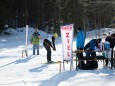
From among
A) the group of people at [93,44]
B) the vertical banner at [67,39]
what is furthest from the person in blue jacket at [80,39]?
the vertical banner at [67,39]

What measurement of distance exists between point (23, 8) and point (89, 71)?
1697 inches

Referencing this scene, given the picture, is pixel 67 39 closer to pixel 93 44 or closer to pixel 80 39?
pixel 80 39

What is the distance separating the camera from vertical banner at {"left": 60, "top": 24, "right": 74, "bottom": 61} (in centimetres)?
1266

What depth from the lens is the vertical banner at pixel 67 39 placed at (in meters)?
12.7

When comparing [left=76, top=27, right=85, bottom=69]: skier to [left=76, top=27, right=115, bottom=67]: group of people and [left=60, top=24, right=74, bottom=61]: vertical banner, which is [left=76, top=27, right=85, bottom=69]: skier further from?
[left=60, top=24, right=74, bottom=61]: vertical banner

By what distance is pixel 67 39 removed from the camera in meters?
12.8

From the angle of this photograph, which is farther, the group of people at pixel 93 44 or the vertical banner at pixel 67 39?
the group of people at pixel 93 44

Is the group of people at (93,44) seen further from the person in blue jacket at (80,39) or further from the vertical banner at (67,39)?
the vertical banner at (67,39)

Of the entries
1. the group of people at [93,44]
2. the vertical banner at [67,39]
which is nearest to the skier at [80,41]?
the group of people at [93,44]

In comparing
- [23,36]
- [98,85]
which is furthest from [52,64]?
[23,36]

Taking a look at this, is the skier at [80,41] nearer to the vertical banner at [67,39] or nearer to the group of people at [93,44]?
the group of people at [93,44]

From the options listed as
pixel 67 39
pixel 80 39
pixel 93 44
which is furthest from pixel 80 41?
pixel 67 39

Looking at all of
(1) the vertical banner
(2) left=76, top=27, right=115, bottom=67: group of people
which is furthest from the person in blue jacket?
(1) the vertical banner

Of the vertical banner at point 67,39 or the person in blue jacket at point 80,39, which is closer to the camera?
the vertical banner at point 67,39
